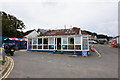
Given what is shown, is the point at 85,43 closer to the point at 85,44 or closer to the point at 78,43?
the point at 85,44

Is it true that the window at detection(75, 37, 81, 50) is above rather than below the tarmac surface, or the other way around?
above

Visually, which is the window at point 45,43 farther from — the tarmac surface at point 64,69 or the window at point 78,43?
the tarmac surface at point 64,69

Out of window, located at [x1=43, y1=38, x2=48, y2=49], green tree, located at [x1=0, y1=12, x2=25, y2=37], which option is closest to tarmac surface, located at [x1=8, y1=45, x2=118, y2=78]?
window, located at [x1=43, y1=38, x2=48, y2=49]

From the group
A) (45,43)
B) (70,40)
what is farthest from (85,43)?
(45,43)

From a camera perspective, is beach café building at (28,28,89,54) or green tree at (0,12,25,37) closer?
beach café building at (28,28,89,54)

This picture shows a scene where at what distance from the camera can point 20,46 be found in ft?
63.5

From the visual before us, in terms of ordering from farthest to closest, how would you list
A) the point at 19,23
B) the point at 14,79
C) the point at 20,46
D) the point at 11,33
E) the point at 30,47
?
the point at 19,23
the point at 11,33
the point at 20,46
the point at 30,47
the point at 14,79

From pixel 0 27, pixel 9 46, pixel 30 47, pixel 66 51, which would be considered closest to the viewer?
pixel 9 46

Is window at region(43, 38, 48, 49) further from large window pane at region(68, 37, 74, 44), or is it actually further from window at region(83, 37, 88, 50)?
window at region(83, 37, 88, 50)

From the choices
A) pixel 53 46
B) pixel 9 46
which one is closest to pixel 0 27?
pixel 9 46

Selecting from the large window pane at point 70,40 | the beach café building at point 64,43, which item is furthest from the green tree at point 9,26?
the large window pane at point 70,40

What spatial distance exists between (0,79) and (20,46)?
1623 centimetres

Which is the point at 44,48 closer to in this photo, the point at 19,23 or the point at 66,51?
the point at 66,51

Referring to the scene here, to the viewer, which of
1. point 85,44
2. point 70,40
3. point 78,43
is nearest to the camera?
point 85,44
